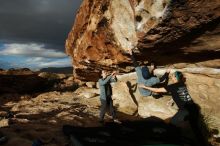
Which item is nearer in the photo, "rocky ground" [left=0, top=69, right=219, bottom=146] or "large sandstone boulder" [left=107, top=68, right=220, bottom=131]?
"rocky ground" [left=0, top=69, right=219, bottom=146]

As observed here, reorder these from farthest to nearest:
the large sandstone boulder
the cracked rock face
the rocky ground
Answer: the large sandstone boulder < the rocky ground < the cracked rock face

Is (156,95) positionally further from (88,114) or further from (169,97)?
(88,114)

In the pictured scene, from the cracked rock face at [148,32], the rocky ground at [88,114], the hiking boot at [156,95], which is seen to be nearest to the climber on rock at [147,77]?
the cracked rock face at [148,32]

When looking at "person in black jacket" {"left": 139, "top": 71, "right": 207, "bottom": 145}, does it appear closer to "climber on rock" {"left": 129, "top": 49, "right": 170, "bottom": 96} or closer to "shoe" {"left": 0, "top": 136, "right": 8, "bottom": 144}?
"climber on rock" {"left": 129, "top": 49, "right": 170, "bottom": 96}

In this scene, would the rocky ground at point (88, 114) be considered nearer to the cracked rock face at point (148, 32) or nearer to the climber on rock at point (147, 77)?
the climber on rock at point (147, 77)

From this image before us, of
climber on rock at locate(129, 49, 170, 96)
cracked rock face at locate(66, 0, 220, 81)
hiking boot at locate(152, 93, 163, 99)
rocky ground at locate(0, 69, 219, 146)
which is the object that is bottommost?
rocky ground at locate(0, 69, 219, 146)

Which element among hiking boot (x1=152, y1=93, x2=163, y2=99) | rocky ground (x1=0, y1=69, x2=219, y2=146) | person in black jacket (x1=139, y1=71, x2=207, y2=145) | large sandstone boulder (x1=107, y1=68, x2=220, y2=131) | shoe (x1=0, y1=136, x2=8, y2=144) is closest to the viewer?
shoe (x1=0, y1=136, x2=8, y2=144)

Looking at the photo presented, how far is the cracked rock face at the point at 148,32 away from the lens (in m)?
7.05

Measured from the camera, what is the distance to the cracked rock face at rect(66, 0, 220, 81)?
705 cm

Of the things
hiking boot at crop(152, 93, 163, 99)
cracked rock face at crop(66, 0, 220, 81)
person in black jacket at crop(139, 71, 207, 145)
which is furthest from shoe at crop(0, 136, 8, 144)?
hiking boot at crop(152, 93, 163, 99)

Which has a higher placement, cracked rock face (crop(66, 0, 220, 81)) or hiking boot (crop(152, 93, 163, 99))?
cracked rock face (crop(66, 0, 220, 81))

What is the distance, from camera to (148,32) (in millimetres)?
8102

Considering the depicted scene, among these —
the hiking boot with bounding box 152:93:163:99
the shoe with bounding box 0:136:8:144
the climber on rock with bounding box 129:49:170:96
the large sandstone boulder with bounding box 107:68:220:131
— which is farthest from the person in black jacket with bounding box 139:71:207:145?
the shoe with bounding box 0:136:8:144

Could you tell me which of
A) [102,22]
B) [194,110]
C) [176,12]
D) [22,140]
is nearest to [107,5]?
[102,22]
